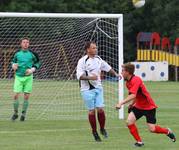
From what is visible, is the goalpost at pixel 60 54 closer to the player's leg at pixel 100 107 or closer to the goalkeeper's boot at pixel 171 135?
the player's leg at pixel 100 107

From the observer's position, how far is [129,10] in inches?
2447

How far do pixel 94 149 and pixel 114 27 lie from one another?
8114 millimetres

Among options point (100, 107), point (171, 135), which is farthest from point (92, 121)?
point (171, 135)

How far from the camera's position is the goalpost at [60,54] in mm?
19650

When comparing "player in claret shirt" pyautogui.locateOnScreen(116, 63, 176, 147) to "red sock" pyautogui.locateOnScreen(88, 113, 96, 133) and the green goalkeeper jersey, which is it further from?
the green goalkeeper jersey

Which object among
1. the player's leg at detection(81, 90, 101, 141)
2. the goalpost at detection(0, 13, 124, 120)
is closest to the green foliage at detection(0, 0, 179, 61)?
the goalpost at detection(0, 13, 124, 120)

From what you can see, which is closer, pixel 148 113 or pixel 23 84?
pixel 148 113

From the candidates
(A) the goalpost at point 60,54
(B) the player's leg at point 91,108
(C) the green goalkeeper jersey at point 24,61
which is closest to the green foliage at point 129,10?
(A) the goalpost at point 60,54

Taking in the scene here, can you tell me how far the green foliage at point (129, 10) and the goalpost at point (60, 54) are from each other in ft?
100

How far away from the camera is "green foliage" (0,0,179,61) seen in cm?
5847

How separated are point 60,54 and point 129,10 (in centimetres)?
3854

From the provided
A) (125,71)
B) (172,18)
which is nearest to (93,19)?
(125,71)

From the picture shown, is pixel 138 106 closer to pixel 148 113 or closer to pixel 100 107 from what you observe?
pixel 148 113

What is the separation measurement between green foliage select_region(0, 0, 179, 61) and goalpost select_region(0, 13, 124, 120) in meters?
30.5
